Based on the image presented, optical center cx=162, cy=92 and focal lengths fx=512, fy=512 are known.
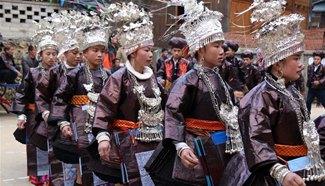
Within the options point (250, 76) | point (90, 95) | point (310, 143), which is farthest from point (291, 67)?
point (250, 76)

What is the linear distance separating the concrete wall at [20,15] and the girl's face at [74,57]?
27.4 feet

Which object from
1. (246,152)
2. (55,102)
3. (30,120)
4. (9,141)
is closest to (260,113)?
(246,152)

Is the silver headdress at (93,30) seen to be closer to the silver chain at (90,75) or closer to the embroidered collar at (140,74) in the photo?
the silver chain at (90,75)

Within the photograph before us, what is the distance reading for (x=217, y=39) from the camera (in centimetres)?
393

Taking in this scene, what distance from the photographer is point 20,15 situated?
45.8ft

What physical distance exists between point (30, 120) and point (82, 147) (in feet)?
5.57

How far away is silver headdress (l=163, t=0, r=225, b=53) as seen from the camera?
3.93m

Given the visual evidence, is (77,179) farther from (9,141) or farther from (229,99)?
(9,141)

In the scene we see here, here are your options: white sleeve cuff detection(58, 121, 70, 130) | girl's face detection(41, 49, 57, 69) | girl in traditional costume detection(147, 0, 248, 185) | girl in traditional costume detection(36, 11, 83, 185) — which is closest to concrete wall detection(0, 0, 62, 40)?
girl's face detection(41, 49, 57, 69)

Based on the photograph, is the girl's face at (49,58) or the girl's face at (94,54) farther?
the girl's face at (49,58)

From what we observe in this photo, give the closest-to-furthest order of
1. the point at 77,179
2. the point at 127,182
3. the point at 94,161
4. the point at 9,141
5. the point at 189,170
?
the point at 189,170 → the point at 127,182 → the point at 94,161 → the point at 77,179 → the point at 9,141

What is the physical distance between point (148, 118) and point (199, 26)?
0.93m

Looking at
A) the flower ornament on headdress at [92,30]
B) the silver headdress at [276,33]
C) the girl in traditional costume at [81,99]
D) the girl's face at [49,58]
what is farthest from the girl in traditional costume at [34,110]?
the silver headdress at [276,33]

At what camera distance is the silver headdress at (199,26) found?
3.93 metres
